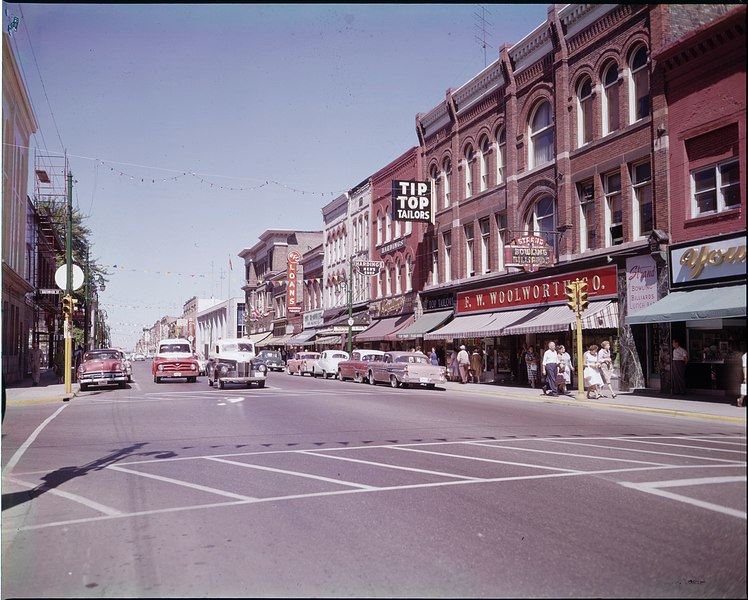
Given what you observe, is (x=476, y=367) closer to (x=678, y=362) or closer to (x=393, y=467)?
(x=393, y=467)

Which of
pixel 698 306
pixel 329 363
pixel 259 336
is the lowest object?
pixel 329 363

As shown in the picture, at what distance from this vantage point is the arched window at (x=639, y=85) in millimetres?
8001

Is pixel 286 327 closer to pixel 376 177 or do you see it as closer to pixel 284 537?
pixel 376 177

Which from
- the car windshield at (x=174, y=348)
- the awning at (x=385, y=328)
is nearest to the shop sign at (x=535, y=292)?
the awning at (x=385, y=328)

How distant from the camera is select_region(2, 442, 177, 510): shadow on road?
6.53 m

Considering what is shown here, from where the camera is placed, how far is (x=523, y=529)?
4270 millimetres

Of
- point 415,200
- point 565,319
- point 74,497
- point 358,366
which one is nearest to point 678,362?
point 74,497

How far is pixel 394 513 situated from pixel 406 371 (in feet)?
69.5

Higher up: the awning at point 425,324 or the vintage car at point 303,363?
the awning at point 425,324

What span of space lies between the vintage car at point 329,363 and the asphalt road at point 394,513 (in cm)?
2566

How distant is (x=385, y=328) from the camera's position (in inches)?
1686

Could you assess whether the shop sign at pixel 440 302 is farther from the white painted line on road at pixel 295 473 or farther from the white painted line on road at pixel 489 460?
the white painted line on road at pixel 295 473

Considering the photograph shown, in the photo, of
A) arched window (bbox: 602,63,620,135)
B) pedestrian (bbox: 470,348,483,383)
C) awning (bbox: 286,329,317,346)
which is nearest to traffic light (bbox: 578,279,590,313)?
arched window (bbox: 602,63,620,135)

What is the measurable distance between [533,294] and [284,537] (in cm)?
2388
